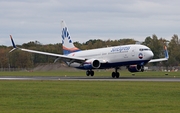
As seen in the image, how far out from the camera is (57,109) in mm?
24281

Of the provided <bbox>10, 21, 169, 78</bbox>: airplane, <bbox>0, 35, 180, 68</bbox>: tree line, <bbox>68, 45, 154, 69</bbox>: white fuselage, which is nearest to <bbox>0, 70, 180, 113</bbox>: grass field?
<bbox>68, 45, 154, 69</bbox>: white fuselage

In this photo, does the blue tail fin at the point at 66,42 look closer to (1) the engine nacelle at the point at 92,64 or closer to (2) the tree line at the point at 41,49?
(1) the engine nacelle at the point at 92,64

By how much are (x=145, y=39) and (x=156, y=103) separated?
162m

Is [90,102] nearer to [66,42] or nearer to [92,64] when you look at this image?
[92,64]

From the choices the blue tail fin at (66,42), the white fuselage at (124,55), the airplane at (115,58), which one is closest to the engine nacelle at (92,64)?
the airplane at (115,58)

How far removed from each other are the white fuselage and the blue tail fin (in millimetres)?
9998

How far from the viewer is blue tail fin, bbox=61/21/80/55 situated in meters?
83.7

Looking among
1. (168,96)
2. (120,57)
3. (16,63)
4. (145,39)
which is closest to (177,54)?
(145,39)

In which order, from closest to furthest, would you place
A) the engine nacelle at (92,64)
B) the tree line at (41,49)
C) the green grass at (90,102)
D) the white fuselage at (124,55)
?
the green grass at (90,102) < the white fuselage at (124,55) < the engine nacelle at (92,64) < the tree line at (41,49)

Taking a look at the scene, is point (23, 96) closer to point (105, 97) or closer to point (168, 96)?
point (105, 97)

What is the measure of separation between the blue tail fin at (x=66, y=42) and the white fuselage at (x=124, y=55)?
10.00 meters

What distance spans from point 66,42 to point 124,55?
65.9 ft

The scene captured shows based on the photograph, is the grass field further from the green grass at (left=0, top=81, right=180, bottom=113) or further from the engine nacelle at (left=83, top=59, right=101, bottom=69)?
the engine nacelle at (left=83, top=59, right=101, bottom=69)

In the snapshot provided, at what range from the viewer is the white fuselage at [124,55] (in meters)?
64.9
